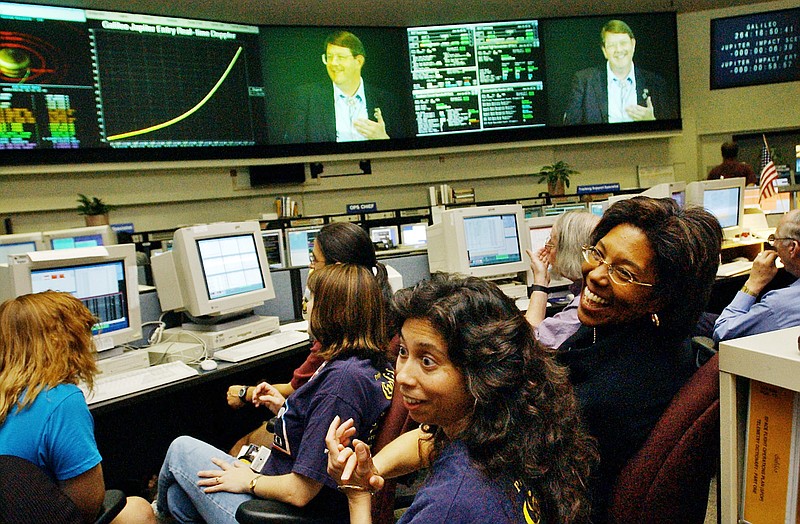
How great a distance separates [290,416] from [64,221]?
5.61m

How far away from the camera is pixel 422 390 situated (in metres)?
0.99

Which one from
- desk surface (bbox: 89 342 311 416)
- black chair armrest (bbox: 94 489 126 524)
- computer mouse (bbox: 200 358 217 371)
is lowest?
black chair armrest (bbox: 94 489 126 524)

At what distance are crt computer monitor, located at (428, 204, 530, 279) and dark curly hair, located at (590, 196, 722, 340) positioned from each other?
2064mm

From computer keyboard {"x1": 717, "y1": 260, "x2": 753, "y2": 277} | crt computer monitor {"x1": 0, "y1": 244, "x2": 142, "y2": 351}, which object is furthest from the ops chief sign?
crt computer monitor {"x1": 0, "y1": 244, "x2": 142, "y2": 351}

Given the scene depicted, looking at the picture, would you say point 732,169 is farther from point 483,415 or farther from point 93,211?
point 93,211

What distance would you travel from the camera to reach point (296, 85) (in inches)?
267

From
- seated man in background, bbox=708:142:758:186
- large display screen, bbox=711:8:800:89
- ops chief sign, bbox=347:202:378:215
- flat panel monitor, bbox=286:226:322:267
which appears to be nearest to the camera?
flat panel monitor, bbox=286:226:322:267

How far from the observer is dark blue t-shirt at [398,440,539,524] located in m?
0.82

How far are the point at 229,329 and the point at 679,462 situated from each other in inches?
77.9

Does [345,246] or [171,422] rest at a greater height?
[345,246]

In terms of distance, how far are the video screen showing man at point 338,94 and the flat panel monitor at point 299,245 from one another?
6.26 feet

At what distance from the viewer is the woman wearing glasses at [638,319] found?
1.13 m

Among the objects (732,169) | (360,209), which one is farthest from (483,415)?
(732,169)

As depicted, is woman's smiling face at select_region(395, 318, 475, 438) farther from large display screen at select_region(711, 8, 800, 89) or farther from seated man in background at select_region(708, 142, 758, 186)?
large display screen at select_region(711, 8, 800, 89)
